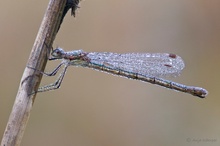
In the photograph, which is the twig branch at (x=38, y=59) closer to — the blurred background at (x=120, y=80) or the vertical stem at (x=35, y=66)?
the vertical stem at (x=35, y=66)

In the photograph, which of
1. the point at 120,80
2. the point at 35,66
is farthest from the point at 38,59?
the point at 120,80

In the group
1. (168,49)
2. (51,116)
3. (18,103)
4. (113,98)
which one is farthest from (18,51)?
(18,103)

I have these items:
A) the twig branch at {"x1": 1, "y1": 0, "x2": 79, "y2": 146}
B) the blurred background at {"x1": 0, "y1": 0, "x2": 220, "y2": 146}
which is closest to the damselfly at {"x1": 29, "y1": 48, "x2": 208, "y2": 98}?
the twig branch at {"x1": 1, "y1": 0, "x2": 79, "y2": 146}

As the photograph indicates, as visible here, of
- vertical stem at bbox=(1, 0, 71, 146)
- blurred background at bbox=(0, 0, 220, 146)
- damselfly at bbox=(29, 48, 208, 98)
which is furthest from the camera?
blurred background at bbox=(0, 0, 220, 146)

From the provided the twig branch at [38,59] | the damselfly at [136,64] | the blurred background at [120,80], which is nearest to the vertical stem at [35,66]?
the twig branch at [38,59]

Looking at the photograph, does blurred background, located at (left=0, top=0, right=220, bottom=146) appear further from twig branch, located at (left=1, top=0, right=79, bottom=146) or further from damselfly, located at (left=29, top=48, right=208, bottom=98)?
twig branch, located at (left=1, top=0, right=79, bottom=146)

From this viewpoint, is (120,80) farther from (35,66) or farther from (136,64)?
(35,66)
